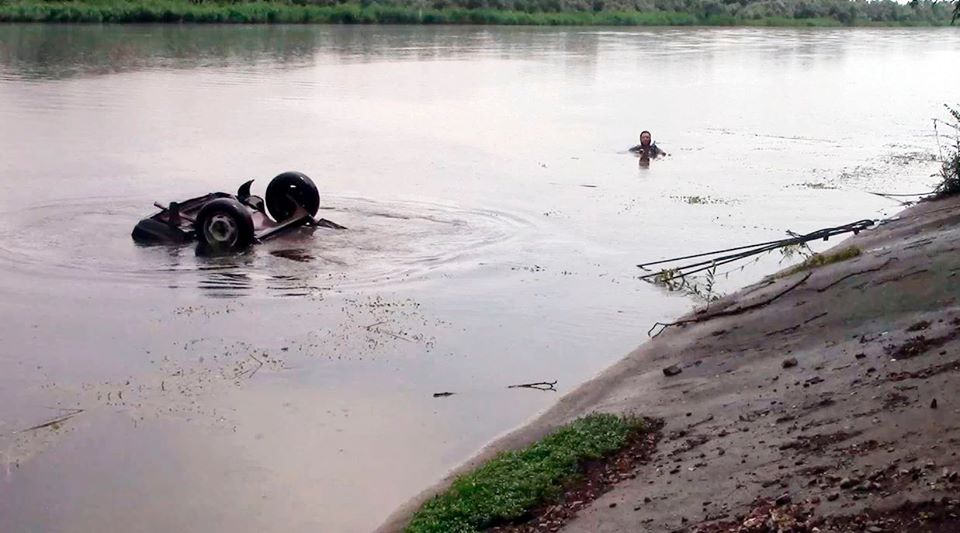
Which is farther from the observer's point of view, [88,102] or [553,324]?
[88,102]

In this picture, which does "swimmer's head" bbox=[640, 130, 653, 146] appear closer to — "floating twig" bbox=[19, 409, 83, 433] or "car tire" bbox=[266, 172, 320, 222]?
"car tire" bbox=[266, 172, 320, 222]

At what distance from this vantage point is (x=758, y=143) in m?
32.2

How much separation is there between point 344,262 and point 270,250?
1262 millimetres

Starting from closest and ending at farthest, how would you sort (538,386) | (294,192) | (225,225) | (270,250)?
(538,386)
(225,225)
(270,250)
(294,192)

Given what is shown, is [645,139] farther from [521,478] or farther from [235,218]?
[521,478]

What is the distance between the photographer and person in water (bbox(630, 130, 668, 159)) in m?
28.4

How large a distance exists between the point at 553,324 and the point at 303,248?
196 inches

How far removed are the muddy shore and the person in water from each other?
51.9 feet

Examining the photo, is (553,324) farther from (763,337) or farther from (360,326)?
(763,337)

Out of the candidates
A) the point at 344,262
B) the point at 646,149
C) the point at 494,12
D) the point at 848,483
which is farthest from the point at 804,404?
the point at 494,12

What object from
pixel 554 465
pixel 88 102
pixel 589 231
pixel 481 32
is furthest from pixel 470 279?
pixel 481 32

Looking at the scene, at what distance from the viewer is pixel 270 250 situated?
56.2ft

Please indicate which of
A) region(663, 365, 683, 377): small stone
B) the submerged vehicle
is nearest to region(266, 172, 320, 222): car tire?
the submerged vehicle

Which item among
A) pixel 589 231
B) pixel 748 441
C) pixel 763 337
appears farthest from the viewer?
pixel 589 231
